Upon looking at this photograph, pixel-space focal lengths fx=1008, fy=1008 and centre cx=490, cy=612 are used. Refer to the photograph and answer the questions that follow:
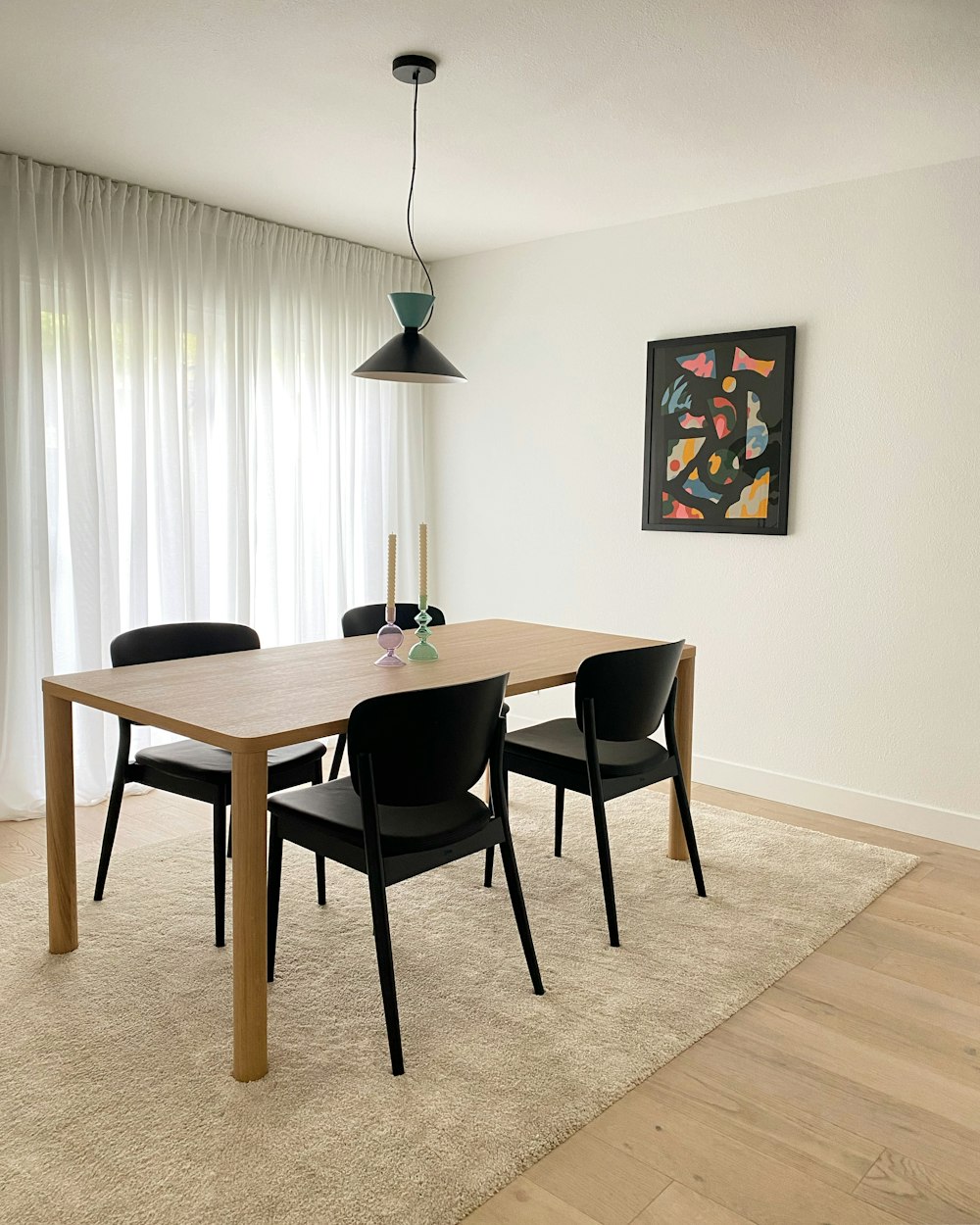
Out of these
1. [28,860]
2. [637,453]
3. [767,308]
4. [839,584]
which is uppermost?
[767,308]

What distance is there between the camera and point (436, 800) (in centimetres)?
225

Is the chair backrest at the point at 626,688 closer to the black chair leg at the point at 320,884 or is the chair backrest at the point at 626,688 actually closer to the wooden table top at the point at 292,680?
the wooden table top at the point at 292,680

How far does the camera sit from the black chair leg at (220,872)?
2.65 meters

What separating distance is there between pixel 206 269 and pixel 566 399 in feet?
5.53

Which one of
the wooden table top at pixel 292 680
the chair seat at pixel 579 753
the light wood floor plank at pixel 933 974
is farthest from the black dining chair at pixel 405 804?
the light wood floor plank at pixel 933 974

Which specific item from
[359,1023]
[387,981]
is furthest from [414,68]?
[359,1023]

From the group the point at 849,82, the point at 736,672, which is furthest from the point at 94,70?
the point at 736,672

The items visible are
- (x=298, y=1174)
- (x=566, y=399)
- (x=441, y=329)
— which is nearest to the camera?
(x=298, y=1174)

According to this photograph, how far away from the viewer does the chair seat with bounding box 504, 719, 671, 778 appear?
2.85 m

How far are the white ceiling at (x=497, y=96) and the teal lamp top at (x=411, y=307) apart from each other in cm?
62

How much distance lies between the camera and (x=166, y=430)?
13.5 feet

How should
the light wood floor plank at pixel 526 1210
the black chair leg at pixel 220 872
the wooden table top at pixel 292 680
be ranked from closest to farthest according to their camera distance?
the light wood floor plank at pixel 526 1210 < the wooden table top at pixel 292 680 < the black chair leg at pixel 220 872

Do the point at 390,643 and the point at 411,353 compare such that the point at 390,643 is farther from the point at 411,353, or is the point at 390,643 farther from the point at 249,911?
the point at 249,911

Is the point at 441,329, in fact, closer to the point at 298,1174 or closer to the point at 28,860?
the point at 28,860
